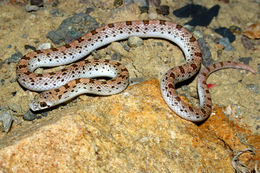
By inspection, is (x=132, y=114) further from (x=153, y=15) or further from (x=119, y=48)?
(x=153, y=15)

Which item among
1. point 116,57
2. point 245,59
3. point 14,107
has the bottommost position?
point 14,107

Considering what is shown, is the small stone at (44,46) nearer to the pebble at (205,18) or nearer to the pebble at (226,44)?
the pebble at (205,18)

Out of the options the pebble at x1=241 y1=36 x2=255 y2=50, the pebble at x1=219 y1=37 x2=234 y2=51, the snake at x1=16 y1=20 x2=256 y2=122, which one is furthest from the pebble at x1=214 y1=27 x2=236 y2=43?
the snake at x1=16 y1=20 x2=256 y2=122

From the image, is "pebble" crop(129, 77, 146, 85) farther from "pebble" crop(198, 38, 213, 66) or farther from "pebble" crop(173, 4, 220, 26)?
"pebble" crop(173, 4, 220, 26)

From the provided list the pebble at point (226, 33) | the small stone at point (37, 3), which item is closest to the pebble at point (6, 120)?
the small stone at point (37, 3)

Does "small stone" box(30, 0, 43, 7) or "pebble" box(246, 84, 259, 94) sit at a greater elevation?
"small stone" box(30, 0, 43, 7)

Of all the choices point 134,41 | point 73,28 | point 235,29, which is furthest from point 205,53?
point 73,28
